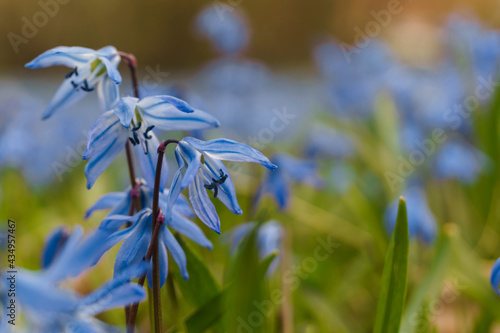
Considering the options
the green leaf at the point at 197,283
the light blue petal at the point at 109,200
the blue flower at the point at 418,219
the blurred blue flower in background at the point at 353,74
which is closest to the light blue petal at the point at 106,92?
the light blue petal at the point at 109,200

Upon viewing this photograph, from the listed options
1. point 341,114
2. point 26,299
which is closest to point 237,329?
point 26,299

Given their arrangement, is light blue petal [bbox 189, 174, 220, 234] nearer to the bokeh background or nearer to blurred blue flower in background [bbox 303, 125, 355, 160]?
the bokeh background

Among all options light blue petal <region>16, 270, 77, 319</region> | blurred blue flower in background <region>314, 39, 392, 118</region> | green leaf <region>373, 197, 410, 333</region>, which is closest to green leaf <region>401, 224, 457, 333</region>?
green leaf <region>373, 197, 410, 333</region>

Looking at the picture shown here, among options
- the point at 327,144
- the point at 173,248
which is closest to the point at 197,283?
the point at 173,248

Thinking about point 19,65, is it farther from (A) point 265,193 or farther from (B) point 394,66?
(A) point 265,193

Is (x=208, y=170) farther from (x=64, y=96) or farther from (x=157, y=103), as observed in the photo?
(x=64, y=96)

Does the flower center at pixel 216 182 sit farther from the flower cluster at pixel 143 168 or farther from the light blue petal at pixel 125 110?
the light blue petal at pixel 125 110
